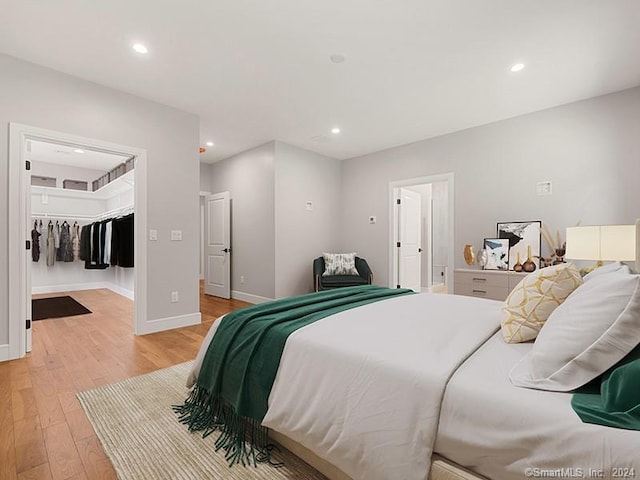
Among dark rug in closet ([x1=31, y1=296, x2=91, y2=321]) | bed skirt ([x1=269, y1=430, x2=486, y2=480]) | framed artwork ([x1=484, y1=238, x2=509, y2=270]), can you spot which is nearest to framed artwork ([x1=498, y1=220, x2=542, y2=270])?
framed artwork ([x1=484, y1=238, x2=509, y2=270])

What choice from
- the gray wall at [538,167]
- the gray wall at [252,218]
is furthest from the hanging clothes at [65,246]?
the gray wall at [538,167]

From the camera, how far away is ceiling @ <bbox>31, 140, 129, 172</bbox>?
210 inches

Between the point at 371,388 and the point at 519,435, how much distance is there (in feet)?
1.48

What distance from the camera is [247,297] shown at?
5328 mm

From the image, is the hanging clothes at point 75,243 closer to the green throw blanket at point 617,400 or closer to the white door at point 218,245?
the white door at point 218,245

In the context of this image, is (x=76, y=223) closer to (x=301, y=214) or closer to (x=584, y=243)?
(x=301, y=214)

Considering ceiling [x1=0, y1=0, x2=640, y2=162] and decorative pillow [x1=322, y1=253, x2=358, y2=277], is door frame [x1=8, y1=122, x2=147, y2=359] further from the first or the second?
decorative pillow [x1=322, y1=253, x2=358, y2=277]

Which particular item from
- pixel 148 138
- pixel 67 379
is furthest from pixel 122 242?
pixel 67 379

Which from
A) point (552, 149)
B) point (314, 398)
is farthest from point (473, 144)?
point (314, 398)

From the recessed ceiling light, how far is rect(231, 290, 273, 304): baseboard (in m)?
3.50

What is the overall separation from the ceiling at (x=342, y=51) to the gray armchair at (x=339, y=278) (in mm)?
2299

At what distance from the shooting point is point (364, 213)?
18.4 ft

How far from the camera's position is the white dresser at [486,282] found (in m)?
3.59

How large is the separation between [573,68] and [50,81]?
15.8ft
